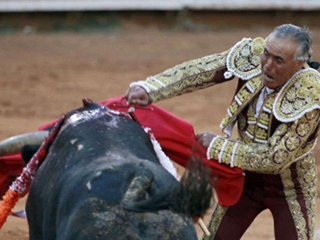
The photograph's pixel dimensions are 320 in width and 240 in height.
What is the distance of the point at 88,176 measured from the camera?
2896 mm

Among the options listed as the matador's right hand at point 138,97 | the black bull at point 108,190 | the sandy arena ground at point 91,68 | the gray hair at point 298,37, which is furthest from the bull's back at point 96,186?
the sandy arena ground at point 91,68

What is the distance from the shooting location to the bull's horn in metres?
3.91

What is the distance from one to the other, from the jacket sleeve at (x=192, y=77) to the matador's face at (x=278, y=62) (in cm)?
36

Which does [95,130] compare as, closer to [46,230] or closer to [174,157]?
[46,230]

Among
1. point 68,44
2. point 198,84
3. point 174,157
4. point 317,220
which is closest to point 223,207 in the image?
point 174,157

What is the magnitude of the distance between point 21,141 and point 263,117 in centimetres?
120

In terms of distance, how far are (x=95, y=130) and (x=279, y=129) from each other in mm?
889

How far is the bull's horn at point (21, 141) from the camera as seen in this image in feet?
12.8

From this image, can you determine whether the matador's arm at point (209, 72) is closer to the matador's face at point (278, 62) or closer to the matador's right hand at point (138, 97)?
the matador's right hand at point (138, 97)

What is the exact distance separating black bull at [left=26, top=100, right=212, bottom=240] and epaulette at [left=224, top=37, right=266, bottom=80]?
0.68 metres

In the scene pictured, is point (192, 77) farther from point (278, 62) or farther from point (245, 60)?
point (278, 62)

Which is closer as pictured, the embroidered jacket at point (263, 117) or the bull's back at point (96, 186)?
the bull's back at point (96, 186)

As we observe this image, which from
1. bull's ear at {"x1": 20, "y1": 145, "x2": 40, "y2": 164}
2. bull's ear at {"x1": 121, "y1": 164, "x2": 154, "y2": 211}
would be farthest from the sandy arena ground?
bull's ear at {"x1": 121, "y1": 164, "x2": 154, "y2": 211}

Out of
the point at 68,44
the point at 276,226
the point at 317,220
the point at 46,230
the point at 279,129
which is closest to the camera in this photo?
the point at 46,230
